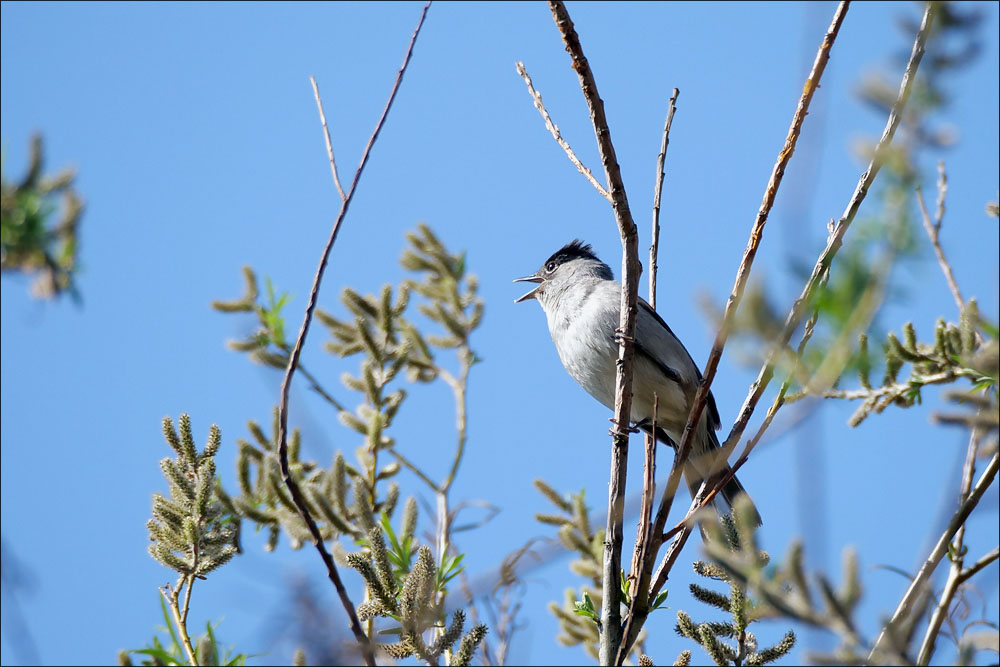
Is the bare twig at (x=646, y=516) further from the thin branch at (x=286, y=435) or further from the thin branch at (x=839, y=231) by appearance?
the thin branch at (x=286, y=435)

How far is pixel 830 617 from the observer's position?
5.29ft

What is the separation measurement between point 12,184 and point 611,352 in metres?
4.24

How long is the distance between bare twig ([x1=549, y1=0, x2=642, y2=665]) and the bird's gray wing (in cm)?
261

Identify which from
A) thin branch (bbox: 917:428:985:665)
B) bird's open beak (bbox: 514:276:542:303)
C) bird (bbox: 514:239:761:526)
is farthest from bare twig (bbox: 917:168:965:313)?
bird's open beak (bbox: 514:276:542:303)

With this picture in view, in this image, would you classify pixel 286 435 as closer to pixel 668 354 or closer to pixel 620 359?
pixel 620 359

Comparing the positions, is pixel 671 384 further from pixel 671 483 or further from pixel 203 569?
pixel 203 569

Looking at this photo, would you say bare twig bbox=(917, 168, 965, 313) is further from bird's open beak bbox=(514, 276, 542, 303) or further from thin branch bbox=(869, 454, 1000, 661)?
bird's open beak bbox=(514, 276, 542, 303)

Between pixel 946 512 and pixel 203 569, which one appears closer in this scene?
pixel 946 512

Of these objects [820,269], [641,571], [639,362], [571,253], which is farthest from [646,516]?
[571,253]

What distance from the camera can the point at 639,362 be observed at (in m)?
6.21

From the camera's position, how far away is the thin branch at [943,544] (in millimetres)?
2590

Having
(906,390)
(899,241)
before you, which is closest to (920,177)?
(899,241)

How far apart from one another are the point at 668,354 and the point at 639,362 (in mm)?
269

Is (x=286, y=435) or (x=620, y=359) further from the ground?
(x=620, y=359)
